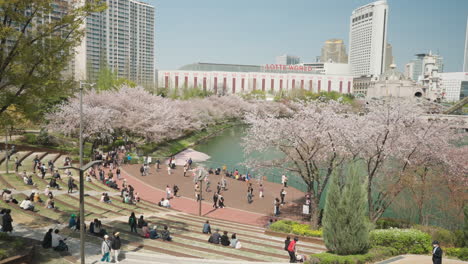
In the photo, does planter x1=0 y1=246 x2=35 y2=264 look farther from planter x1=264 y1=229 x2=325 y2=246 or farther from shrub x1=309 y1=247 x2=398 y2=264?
planter x1=264 y1=229 x2=325 y2=246

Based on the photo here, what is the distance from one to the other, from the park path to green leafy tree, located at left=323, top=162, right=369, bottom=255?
1077 cm

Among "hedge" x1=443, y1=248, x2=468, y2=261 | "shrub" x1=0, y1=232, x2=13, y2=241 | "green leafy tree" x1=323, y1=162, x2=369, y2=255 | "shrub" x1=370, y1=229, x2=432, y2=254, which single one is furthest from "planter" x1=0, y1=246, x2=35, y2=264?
"hedge" x1=443, y1=248, x2=468, y2=261

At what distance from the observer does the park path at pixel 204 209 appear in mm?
25098

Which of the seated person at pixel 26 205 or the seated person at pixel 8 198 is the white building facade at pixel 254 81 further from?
the seated person at pixel 26 205

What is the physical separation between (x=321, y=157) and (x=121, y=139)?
37644 millimetres

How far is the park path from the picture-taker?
2510 centimetres

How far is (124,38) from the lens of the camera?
166000 mm

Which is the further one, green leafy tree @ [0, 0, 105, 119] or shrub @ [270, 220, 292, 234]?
shrub @ [270, 220, 292, 234]

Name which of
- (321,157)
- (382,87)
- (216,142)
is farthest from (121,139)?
(382,87)

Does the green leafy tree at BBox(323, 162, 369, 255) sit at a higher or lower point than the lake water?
higher

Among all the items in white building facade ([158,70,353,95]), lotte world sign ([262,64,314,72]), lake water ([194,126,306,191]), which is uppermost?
lotte world sign ([262,64,314,72])

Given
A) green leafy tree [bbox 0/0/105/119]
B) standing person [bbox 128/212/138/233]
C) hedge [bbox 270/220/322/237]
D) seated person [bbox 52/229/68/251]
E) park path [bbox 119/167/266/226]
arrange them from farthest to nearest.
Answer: park path [bbox 119/167/266/226]
hedge [bbox 270/220/322/237]
standing person [bbox 128/212/138/233]
seated person [bbox 52/229/68/251]
green leafy tree [bbox 0/0/105/119]

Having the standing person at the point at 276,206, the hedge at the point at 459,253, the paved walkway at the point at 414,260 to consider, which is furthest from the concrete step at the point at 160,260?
the standing person at the point at 276,206

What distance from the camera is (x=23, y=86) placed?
12539mm
